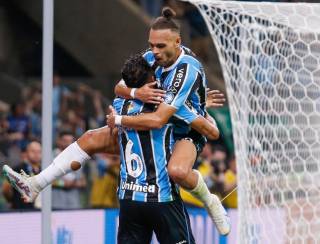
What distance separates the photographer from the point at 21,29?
14906 millimetres

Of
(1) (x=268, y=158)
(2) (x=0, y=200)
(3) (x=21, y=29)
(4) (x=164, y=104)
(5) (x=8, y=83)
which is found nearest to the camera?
(4) (x=164, y=104)

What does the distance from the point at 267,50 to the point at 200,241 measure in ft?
6.13

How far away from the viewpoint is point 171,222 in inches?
243

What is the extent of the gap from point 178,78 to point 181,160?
1.68ft

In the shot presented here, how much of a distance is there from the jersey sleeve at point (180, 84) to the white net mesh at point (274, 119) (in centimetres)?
185

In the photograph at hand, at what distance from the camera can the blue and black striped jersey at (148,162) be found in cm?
616

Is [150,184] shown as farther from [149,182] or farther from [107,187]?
[107,187]

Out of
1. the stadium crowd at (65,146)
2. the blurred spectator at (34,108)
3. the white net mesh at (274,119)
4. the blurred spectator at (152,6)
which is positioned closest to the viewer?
the white net mesh at (274,119)

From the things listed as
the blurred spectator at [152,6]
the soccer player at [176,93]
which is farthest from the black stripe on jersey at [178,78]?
the blurred spectator at [152,6]

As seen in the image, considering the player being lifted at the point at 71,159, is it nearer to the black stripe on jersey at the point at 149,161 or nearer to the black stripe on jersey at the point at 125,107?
the black stripe on jersey at the point at 125,107

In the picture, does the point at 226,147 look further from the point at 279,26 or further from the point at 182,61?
the point at 182,61

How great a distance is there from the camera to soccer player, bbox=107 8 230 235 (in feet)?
19.8

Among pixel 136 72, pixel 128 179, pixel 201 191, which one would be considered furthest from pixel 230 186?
pixel 136 72

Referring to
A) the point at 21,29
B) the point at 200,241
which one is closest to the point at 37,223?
the point at 200,241
